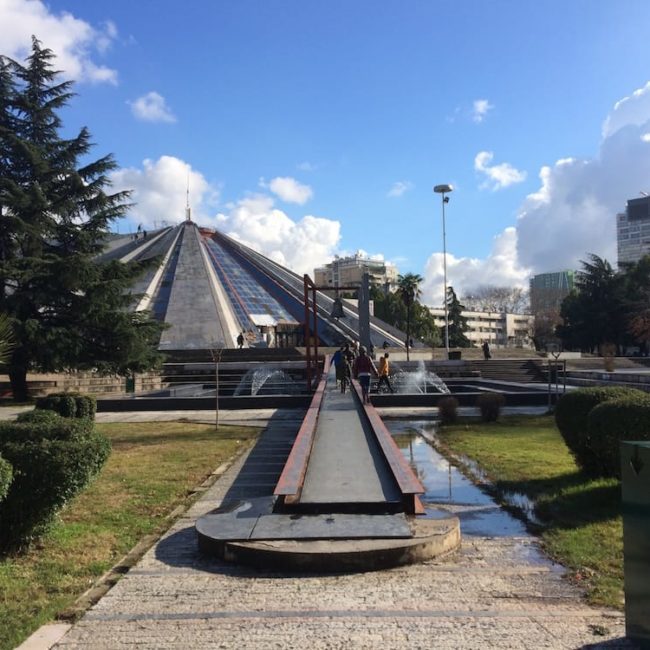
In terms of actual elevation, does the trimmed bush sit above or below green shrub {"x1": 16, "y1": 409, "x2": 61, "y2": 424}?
below

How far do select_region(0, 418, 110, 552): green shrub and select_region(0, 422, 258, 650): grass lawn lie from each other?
0.26 meters

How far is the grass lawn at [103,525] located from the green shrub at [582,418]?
4853 millimetres

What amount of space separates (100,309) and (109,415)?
546 centimetres

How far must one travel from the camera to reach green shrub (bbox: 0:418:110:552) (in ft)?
15.9

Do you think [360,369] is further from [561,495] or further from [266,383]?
[266,383]

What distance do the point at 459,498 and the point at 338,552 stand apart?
3.01 m

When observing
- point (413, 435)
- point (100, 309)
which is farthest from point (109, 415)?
point (413, 435)

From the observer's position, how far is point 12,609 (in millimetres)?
3910

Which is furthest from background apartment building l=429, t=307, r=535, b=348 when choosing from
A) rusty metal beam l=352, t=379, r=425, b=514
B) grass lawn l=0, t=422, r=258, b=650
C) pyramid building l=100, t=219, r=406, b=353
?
rusty metal beam l=352, t=379, r=425, b=514

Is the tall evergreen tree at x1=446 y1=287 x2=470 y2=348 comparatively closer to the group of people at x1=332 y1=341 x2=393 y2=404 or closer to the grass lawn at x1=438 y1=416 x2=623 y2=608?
the group of people at x1=332 y1=341 x2=393 y2=404

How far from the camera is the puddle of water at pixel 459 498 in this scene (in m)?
5.89

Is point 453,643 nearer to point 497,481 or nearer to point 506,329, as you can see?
point 497,481

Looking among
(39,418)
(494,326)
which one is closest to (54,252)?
(39,418)

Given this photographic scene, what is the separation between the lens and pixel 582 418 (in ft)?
24.8
